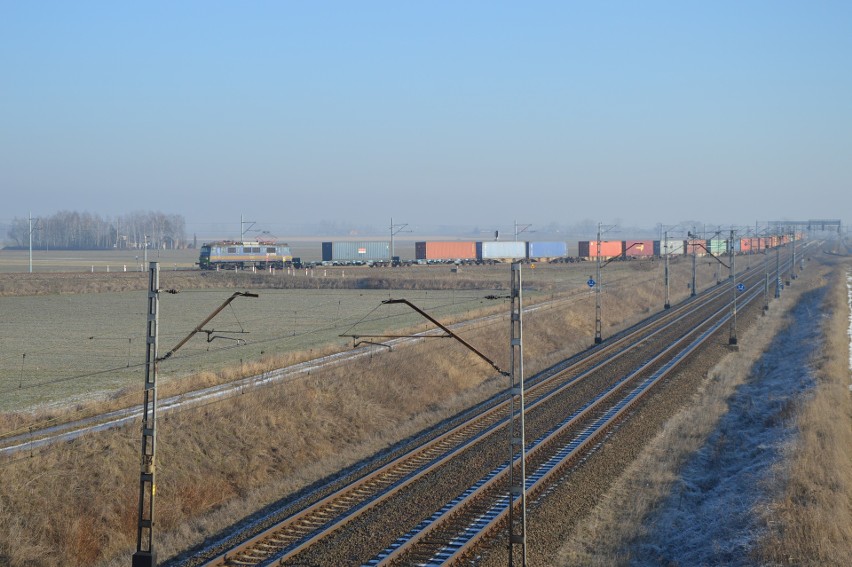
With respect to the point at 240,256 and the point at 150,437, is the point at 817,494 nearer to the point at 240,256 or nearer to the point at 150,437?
the point at 150,437

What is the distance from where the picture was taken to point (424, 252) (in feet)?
388

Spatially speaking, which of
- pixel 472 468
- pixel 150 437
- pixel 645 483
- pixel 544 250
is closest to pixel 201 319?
pixel 472 468

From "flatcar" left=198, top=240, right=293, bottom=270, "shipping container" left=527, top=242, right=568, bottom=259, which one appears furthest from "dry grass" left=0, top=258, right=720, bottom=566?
"shipping container" left=527, top=242, right=568, bottom=259

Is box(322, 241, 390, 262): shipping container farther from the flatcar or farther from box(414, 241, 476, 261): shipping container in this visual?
the flatcar

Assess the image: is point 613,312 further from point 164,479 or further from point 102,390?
point 164,479

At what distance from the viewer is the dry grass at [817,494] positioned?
46.2 feet

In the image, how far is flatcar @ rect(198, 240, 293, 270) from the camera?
96625 mm

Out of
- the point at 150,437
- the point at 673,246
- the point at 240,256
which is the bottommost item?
the point at 150,437

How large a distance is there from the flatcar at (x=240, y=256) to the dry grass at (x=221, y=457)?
66356mm

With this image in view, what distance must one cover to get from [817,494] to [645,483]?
3.94m

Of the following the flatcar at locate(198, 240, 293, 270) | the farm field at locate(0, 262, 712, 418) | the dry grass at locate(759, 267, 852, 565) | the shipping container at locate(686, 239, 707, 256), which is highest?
the shipping container at locate(686, 239, 707, 256)

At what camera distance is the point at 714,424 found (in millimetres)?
26484

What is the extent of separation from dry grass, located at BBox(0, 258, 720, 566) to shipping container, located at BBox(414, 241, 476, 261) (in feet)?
276

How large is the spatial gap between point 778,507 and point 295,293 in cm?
5819
